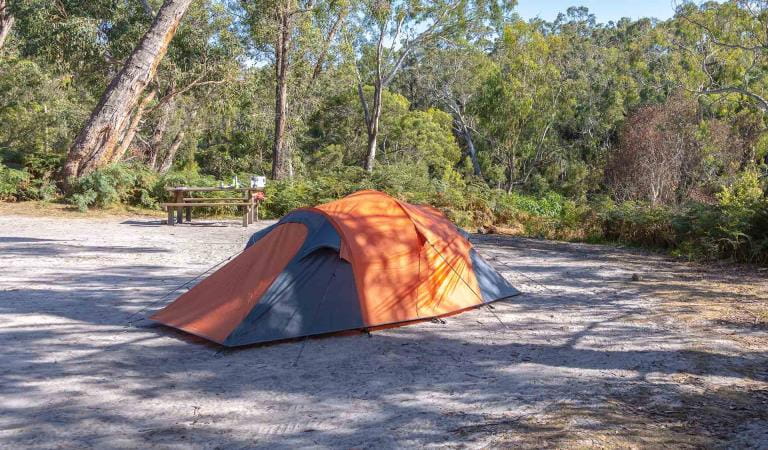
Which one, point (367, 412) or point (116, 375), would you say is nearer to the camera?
point (367, 412)

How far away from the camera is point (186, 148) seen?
33625mm

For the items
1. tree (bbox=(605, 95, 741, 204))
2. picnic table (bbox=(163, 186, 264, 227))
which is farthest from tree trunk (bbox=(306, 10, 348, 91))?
tree (bbox=(605, 95, 741, 204))

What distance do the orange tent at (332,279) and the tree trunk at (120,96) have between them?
12.1m

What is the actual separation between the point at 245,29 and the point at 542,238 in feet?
43.0

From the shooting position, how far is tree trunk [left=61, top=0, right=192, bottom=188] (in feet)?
56.6

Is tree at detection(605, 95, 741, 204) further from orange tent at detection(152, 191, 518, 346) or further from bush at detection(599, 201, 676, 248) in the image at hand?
orange tent at detection(152, 191, 518, 346)

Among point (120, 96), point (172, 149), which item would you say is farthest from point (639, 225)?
point (172, 149)

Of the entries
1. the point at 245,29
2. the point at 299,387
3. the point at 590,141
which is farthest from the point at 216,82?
the point at 590,141

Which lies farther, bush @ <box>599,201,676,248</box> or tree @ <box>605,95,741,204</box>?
tree @ <box>605,95,741,204</box>

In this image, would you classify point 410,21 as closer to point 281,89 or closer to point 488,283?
point 281,89

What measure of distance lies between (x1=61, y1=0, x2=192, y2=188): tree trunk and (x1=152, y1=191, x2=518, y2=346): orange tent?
1206 centimetres

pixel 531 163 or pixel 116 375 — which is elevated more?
pixel 531 163

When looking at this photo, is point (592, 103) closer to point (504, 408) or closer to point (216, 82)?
point (216, 82)

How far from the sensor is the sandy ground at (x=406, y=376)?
4.07m
